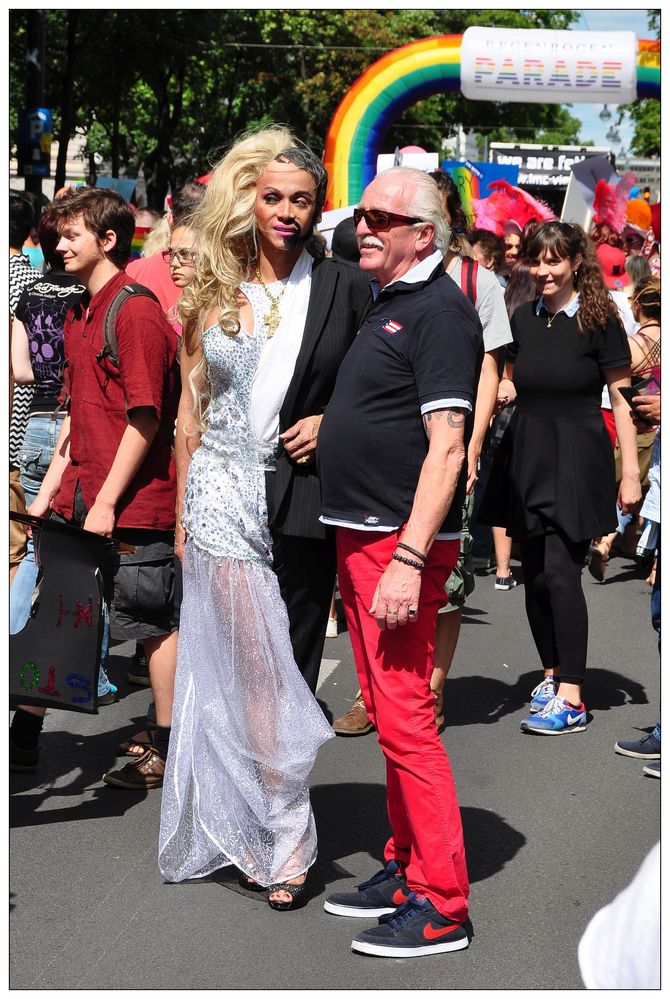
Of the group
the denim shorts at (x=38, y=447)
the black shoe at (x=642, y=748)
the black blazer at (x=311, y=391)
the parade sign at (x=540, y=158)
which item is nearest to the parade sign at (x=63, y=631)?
the black blazer at (x=311, y=391)

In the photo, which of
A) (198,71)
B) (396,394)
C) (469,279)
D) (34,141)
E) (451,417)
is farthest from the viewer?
(198,71)

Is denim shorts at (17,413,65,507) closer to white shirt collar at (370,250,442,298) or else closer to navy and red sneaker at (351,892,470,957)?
white shirt collar at (370,250,442,298)

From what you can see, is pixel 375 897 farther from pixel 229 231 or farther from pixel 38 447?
pixel 38 447

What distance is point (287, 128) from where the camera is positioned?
3.91 metres

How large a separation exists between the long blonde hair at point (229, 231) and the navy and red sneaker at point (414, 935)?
1.62m

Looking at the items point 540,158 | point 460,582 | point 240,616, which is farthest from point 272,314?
point 540,158

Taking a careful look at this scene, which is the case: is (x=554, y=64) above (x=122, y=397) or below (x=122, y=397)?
above

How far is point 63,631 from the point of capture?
4191mm

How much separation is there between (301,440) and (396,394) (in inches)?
16.7

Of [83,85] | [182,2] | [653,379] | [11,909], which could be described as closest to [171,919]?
[11,909]

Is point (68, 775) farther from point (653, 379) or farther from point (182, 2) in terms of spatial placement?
point (182, 2)

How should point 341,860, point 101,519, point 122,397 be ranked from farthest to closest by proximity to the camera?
point 122,397 < point 101,519 < point 341,860

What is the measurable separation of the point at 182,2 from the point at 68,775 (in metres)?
3.26

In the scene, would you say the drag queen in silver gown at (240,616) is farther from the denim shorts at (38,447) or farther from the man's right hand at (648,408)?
the denim shorts at (38,447)
